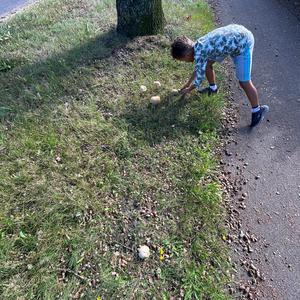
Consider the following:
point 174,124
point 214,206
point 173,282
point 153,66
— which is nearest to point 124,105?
point 174,124

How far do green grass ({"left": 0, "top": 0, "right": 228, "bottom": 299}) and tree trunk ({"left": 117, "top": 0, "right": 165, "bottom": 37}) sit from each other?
19cm

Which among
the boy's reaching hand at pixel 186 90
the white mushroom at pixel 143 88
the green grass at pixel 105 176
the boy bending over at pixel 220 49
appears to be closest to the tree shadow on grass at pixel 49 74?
the green grass at pixel 105 176

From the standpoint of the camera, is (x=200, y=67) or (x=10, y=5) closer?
(x=200, y=67)

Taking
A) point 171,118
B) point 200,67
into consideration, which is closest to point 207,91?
point 200,67

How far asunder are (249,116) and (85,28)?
3005 mm

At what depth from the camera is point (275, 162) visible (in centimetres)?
338

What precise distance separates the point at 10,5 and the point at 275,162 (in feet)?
21.2

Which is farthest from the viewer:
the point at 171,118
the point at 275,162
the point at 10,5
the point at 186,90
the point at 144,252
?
the point at 10,5

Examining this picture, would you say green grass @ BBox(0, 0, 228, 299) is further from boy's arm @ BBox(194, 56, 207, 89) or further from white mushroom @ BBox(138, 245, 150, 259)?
boy's arm @ BBox(194, 56, 207, 89)

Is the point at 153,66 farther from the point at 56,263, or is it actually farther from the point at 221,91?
the point at 56,263

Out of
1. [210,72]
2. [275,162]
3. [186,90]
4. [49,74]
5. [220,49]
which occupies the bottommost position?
[275,162]

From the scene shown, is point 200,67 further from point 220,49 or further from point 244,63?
point 244,63

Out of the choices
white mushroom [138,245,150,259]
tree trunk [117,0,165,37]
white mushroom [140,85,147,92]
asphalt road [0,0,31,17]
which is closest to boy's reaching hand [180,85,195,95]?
white mushroom [140,85,147,92]

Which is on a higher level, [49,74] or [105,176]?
[49,74]
